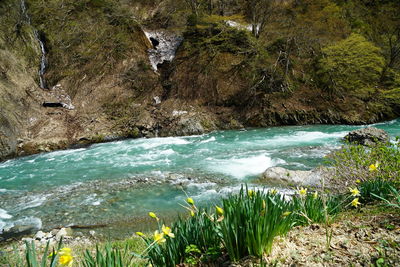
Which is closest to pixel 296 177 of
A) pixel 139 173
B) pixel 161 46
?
pixel 139 173

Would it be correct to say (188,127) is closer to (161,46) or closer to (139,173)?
(139,173)

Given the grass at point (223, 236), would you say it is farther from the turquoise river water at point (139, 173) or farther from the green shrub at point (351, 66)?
the green shrub at point (351, 66)

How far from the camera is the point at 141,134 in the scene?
1639 centimetres

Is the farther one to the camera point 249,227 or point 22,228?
point 22,228

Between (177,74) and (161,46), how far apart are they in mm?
3989

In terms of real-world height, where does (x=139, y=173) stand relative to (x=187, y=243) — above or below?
below

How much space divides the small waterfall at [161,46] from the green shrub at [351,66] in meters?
11.3

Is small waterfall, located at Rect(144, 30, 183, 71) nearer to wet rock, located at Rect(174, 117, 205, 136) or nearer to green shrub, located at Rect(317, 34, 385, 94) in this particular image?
wet rock, located at Rect(174, 117, 205, 136)

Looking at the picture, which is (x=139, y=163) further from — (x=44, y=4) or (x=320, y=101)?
(x=44, y=4)

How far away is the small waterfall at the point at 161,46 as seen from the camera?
2191 cm

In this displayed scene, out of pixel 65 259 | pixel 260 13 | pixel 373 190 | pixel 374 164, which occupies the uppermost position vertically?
pixel 260 13

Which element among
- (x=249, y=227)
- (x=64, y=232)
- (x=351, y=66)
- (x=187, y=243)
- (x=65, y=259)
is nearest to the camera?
(x=65, y=259)

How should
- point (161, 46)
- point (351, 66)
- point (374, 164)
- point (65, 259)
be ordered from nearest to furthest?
point (65, 259)
point (374, 164)
point (351, 66)
point (161, 46)

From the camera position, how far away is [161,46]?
2278 centimetres
